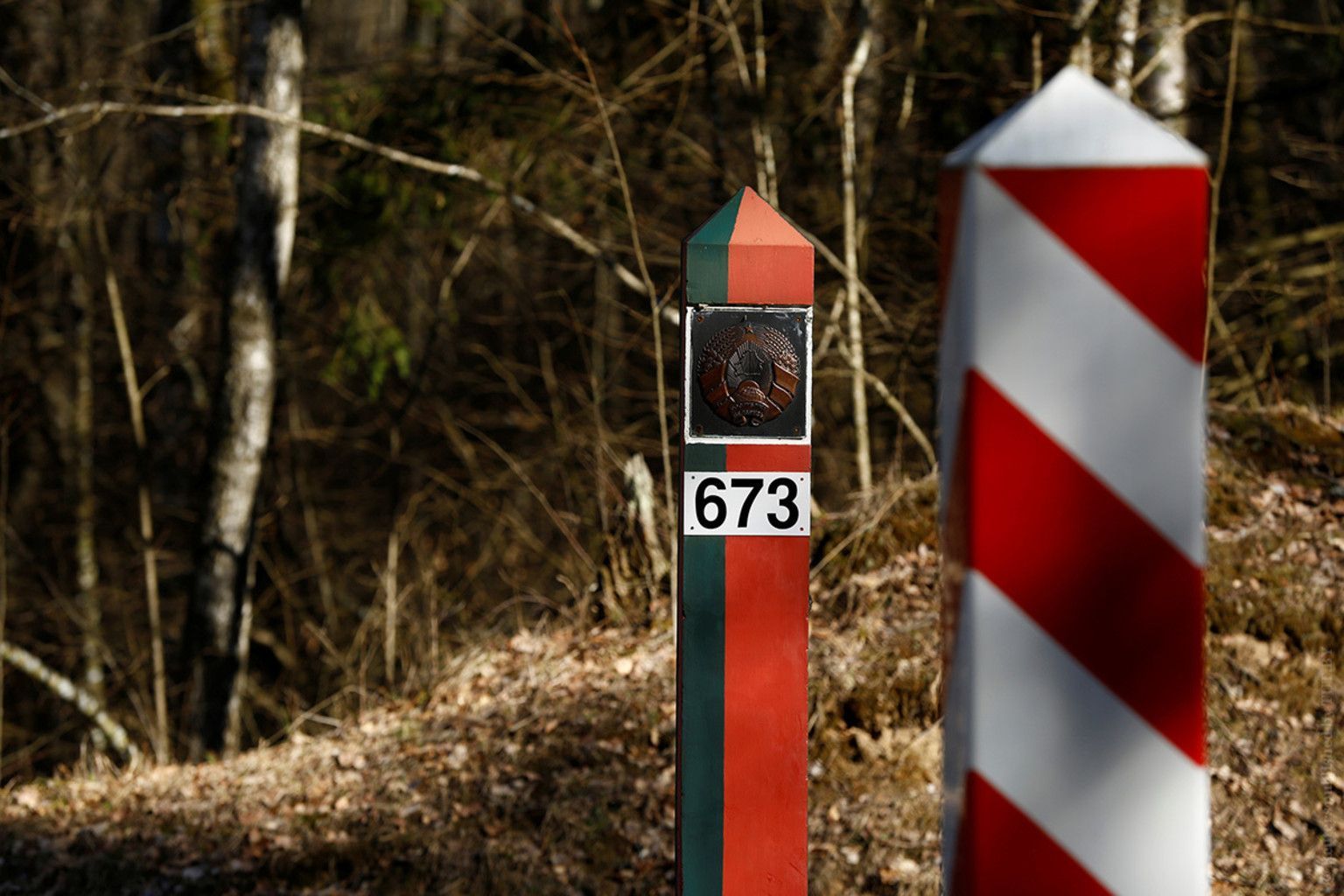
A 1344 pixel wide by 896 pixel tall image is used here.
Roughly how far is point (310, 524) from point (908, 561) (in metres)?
9.74

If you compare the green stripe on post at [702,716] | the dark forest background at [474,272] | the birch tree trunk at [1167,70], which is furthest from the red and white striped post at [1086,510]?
the birch tree trunk at [1167,70]

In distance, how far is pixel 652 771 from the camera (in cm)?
506

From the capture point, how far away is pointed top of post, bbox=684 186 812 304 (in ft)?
8.34

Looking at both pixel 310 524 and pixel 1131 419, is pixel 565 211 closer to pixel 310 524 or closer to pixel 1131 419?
pixel 310 524

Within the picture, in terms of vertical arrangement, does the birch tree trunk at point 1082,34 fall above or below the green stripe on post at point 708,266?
above

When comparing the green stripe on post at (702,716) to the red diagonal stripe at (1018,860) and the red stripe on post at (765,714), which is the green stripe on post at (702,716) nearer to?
the red stripe on post at (765,714)

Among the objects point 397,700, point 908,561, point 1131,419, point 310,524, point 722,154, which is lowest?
point 310,524

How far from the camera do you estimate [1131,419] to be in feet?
3.98

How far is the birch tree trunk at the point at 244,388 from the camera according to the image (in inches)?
382

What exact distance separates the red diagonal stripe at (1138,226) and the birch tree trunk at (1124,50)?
654cm

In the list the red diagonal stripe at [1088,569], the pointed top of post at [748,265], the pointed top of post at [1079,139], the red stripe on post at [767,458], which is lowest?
the red stripe on post at [767,458]

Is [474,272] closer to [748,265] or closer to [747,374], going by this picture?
[748,265]

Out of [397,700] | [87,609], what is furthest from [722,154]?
[87,609]

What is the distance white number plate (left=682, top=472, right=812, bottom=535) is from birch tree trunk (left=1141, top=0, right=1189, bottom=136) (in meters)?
6.16
